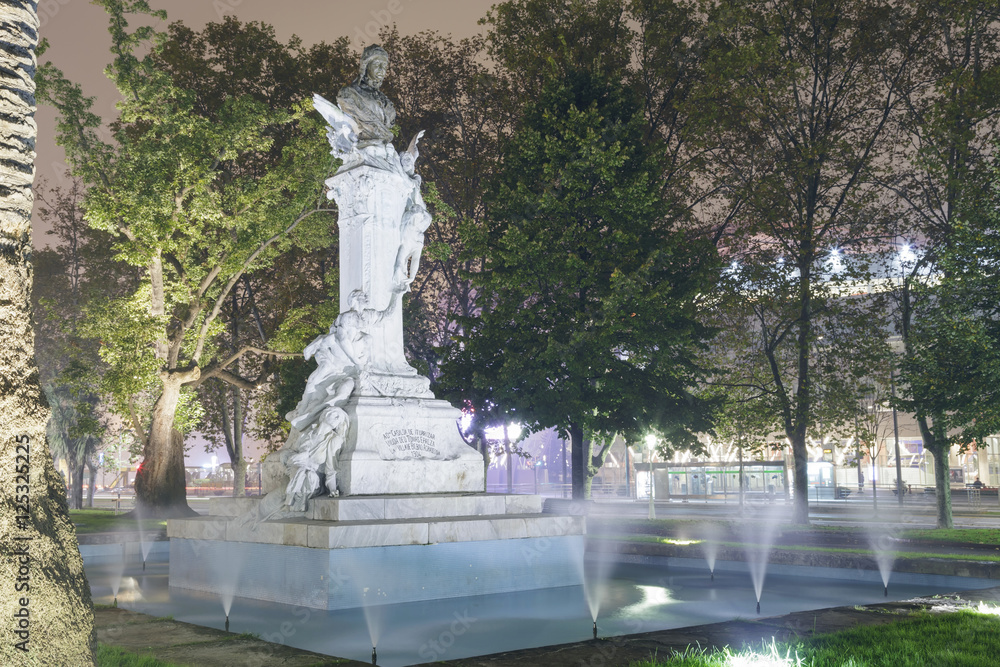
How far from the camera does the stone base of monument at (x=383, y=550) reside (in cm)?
973

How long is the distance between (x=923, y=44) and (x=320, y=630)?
25116 mm

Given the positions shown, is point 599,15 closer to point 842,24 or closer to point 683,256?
point 842,24

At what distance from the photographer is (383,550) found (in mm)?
10023

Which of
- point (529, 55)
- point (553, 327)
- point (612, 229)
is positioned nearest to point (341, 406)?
point (553, 327)

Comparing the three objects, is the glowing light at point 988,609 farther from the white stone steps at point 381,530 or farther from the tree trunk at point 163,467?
the tree trunk at point 163,467

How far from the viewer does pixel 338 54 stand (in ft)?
111

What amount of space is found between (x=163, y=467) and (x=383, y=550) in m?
20.7

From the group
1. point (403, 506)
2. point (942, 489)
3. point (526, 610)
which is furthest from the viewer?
point (942, 489)

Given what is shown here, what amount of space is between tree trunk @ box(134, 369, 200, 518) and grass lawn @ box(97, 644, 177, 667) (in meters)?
22.0

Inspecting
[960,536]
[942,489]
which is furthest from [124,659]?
[942,489]

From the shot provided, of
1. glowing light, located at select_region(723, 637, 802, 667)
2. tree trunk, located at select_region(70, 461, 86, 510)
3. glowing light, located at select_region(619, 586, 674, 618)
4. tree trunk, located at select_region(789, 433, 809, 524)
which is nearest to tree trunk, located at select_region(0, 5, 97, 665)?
glowing light, located at select_region(723, 637, 802, 667)

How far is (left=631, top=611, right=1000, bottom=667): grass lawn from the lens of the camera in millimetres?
5965

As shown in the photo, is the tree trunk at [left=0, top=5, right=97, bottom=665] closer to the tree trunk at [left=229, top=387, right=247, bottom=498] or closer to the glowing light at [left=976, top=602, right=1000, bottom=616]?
the glowing light at [left=976, top=602, right=1000, bottom=616]

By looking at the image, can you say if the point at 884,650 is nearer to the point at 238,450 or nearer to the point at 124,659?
the point at 124,659
